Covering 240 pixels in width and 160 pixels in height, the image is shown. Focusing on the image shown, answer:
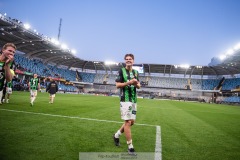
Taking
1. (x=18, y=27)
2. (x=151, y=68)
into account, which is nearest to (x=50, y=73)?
(x=18, y=27)

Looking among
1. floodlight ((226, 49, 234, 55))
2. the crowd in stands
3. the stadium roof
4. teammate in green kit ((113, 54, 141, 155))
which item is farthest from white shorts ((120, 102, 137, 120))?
the crowd in stands

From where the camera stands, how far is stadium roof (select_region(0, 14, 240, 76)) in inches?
1599

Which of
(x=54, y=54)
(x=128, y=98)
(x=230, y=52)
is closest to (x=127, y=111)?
(x=128, y=98)

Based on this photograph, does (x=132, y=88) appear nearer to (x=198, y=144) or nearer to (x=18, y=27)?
(x=198, y=144)

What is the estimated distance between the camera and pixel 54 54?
6091 cm

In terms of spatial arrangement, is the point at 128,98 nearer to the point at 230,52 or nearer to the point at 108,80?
the point at 230,52

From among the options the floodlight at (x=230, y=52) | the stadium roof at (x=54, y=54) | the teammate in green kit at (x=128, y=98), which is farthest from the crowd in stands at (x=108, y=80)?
the teammate in green kit at (x=128, y=98)

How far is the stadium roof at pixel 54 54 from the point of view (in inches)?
1599

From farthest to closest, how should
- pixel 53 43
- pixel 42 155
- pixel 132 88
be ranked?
1. pixel 53 43
2. pixel 132 88
3. pixel 42 155

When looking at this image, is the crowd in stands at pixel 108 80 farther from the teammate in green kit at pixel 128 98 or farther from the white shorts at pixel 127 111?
the white shorts at pixel 127 111

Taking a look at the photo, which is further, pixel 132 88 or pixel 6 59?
→ pixel 132 88

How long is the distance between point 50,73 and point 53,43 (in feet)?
53.2

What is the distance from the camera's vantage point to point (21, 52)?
184 ft

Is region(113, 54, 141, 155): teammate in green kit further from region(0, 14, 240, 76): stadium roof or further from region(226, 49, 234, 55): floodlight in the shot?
region(226, 49, 234, 55): floodlight
